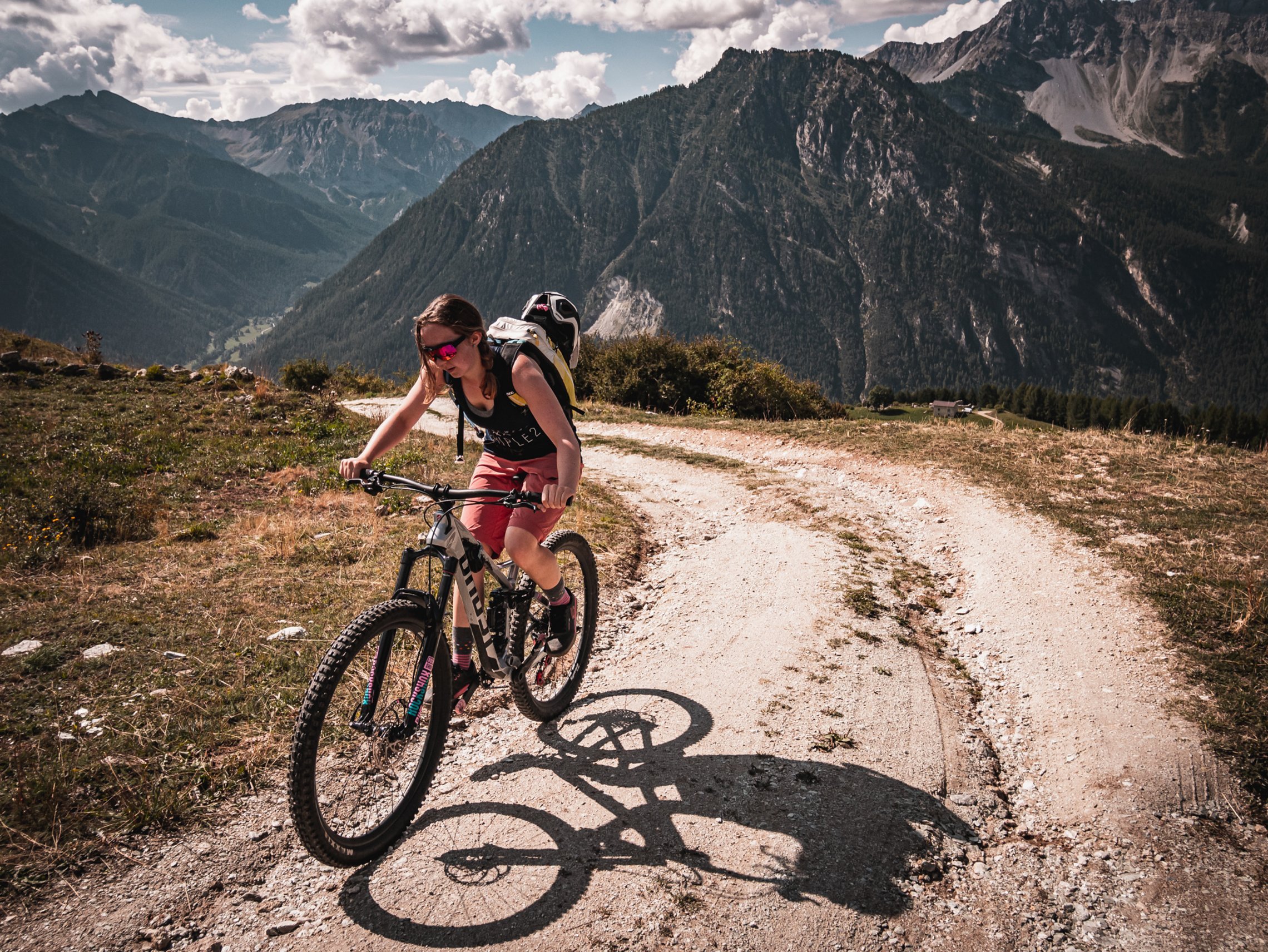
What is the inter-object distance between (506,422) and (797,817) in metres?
3.30

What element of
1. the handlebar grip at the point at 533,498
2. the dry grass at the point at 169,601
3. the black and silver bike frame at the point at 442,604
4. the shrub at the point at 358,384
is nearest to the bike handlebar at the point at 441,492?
the handlebar grip at the point at 533,498

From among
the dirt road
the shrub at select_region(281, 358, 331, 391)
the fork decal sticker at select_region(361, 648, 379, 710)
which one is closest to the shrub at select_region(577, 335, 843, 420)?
the shrub at select_region(281, 358, 331, 391)

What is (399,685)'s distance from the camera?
13.5 feet

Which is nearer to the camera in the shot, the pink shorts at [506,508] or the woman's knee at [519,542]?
the woman's knee at [519,542]

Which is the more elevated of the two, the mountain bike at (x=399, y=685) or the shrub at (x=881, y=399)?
the shrub at (x=881, y=399)

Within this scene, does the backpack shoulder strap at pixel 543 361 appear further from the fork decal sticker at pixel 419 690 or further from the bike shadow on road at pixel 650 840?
the bike shadow on road at pixel 650 840

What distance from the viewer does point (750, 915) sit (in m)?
3.48

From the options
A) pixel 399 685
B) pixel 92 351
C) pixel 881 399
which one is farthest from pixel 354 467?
pixel 881 399

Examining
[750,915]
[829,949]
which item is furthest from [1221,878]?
[750,915]

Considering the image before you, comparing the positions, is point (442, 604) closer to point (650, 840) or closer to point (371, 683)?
point (371, 683)

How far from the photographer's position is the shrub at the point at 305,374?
30.2m

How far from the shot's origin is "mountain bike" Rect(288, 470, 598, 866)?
3.52 m

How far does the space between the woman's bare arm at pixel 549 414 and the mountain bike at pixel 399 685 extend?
→ 0.24 metres

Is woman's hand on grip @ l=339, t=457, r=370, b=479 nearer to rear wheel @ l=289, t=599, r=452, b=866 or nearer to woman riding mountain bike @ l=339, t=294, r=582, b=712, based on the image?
woman riding mountain bike @ l=339, t=294, r=582, b=712
